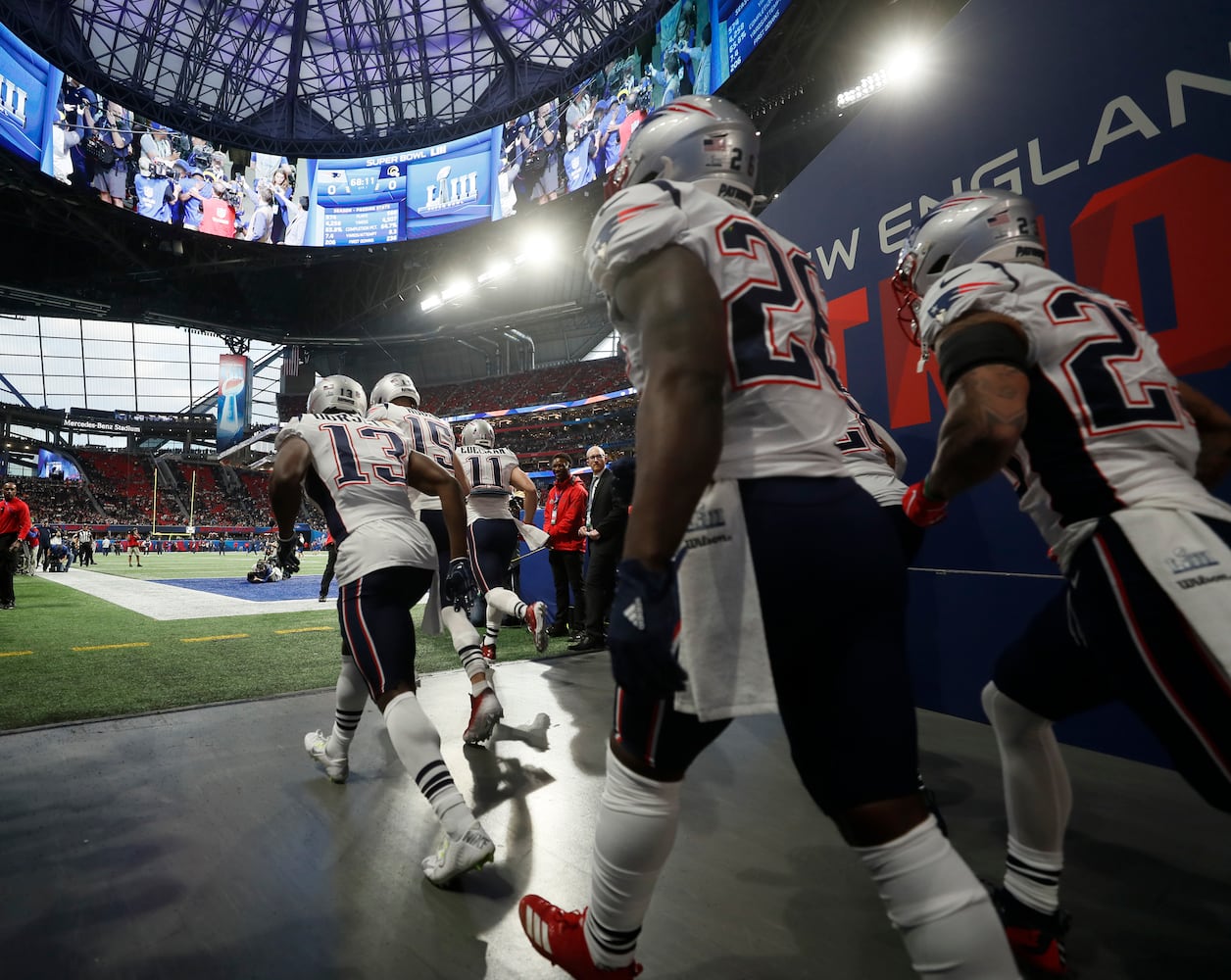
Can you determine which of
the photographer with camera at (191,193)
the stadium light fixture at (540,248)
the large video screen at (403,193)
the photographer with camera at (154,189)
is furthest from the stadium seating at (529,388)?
the photographer with camera at (154,189)

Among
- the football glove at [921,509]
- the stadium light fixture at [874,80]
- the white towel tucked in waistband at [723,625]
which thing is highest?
the stadium light fixture at [874,80]

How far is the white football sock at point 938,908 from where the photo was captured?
915 mm

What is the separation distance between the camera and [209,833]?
2.30m

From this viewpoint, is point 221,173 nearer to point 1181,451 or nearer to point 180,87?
point 180,87

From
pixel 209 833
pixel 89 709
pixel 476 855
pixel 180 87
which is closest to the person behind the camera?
pixel 476 855

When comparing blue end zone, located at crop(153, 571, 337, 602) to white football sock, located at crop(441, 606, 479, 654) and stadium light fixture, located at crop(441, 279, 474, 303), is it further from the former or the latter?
stadium light fixture, located at crop(441, 279, 474, 303)

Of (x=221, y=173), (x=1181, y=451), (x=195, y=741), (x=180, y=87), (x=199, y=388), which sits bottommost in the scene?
(x=195, y=741)

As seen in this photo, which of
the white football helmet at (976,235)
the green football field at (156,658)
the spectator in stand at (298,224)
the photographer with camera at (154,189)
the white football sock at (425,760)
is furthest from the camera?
the spectator in stand at (298,224)

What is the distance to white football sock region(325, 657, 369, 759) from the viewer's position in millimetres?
2783

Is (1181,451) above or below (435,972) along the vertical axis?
above

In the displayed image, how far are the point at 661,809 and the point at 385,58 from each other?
34.9m

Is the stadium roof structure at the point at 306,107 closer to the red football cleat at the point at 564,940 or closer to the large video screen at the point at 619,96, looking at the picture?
the large video screen at the point at 619,96

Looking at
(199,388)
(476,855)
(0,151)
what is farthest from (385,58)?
(476,855)

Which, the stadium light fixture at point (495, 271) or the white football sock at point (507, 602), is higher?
the stadium light fixture at point (495, 271)
